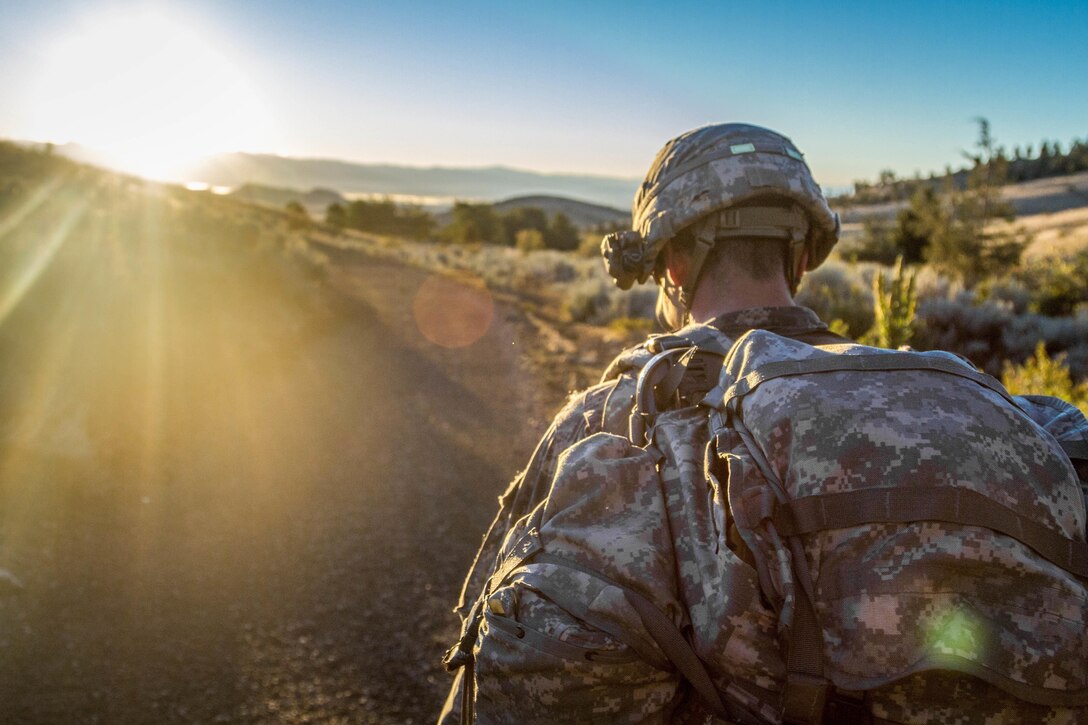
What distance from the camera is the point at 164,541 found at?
4.55 meters

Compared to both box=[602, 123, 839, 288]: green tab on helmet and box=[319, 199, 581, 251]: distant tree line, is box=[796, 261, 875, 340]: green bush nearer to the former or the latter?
box=[602, 123, 839, 288]: green tab on helmet

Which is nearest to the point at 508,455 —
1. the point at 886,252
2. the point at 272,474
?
the point at 272,474

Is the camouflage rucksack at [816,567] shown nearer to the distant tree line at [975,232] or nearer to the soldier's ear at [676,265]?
the soldier's ear at [676,265]

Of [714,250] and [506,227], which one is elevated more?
[506,227]

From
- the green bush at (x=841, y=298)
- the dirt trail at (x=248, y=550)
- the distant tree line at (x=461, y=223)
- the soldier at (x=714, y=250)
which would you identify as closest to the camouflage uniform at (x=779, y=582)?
the soldier at (x=714, y=250)

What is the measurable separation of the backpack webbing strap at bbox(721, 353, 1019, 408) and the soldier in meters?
0.54

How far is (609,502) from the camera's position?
158 cm

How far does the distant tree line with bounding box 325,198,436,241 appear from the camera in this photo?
51.0m

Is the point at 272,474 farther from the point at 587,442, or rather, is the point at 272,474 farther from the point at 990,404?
the point at 990,404

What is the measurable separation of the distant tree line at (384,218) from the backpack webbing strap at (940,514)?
Result: 5014cm

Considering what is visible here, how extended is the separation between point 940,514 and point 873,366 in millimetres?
355

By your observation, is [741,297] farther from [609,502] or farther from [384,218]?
[384,218]

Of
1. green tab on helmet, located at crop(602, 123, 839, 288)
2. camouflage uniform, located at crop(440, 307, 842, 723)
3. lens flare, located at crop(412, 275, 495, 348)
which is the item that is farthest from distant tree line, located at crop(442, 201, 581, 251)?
camouflage uniform, located at crop(440, 307, 842, 723)

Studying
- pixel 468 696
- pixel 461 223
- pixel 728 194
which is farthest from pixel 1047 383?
pixel 461 223
